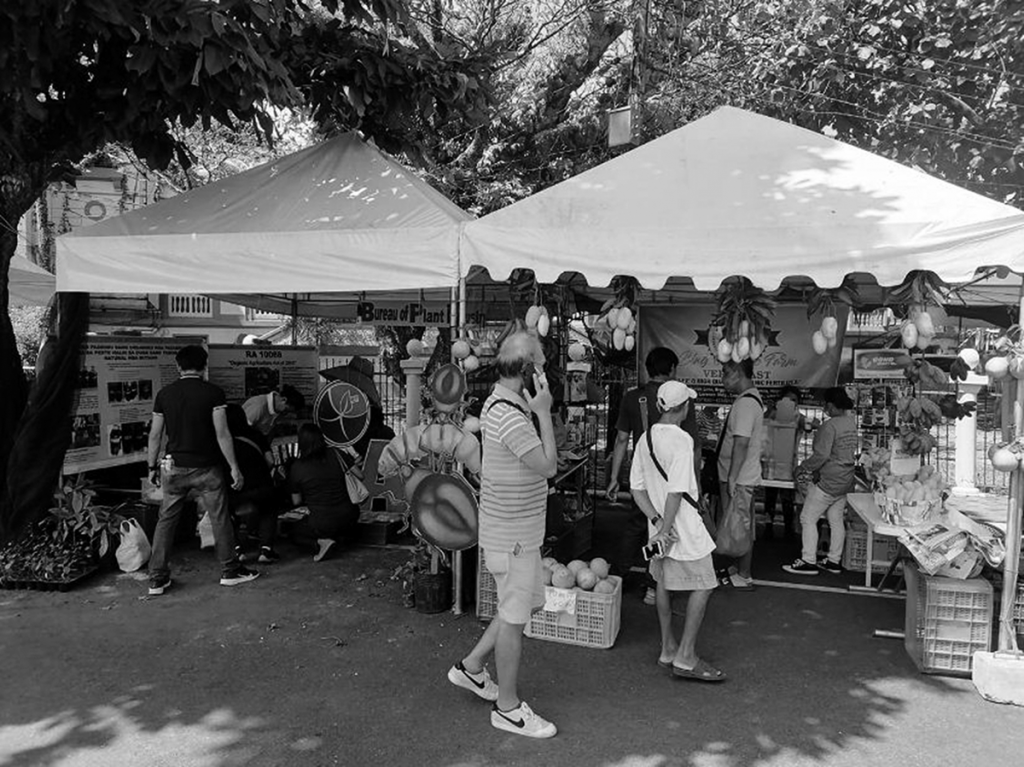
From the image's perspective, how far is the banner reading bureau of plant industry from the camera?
24.2ft

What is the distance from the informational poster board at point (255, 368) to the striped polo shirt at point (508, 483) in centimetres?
487

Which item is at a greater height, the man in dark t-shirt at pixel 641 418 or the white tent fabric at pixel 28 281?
the white tent fabric at pixel 28 281

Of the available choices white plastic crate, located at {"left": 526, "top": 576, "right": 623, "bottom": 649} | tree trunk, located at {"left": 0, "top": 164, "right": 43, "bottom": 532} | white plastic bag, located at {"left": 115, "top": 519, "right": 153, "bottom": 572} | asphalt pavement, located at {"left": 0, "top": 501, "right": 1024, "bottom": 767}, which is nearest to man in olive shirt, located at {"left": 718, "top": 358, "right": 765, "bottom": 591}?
asphalt pavement, located at {"left": 0, "top": 501, "right": 1024, "bottom": 767}

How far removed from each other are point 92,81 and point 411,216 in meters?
2.63

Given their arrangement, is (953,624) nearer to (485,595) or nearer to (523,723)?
(523,723)

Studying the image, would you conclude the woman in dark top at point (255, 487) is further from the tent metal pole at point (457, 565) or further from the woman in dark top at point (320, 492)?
the tent metal pole at point (457, 565)

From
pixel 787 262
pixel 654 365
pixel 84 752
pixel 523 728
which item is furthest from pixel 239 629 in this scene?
pixel 787 262

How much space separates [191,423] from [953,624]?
4.90 m

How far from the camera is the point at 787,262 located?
4059 millimetres

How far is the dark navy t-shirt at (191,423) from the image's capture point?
5.26 meters

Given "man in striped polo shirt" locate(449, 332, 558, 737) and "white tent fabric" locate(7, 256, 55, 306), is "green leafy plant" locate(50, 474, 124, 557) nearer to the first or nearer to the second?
"white tent fabric" locate(7, 256, 55, 306)

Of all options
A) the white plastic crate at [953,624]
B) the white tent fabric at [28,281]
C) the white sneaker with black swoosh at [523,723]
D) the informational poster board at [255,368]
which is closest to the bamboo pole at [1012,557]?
the white plastic crate at [953,624]

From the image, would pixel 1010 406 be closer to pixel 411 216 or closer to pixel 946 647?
pixel 946 647

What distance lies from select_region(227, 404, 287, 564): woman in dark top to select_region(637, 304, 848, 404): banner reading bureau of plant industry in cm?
391
